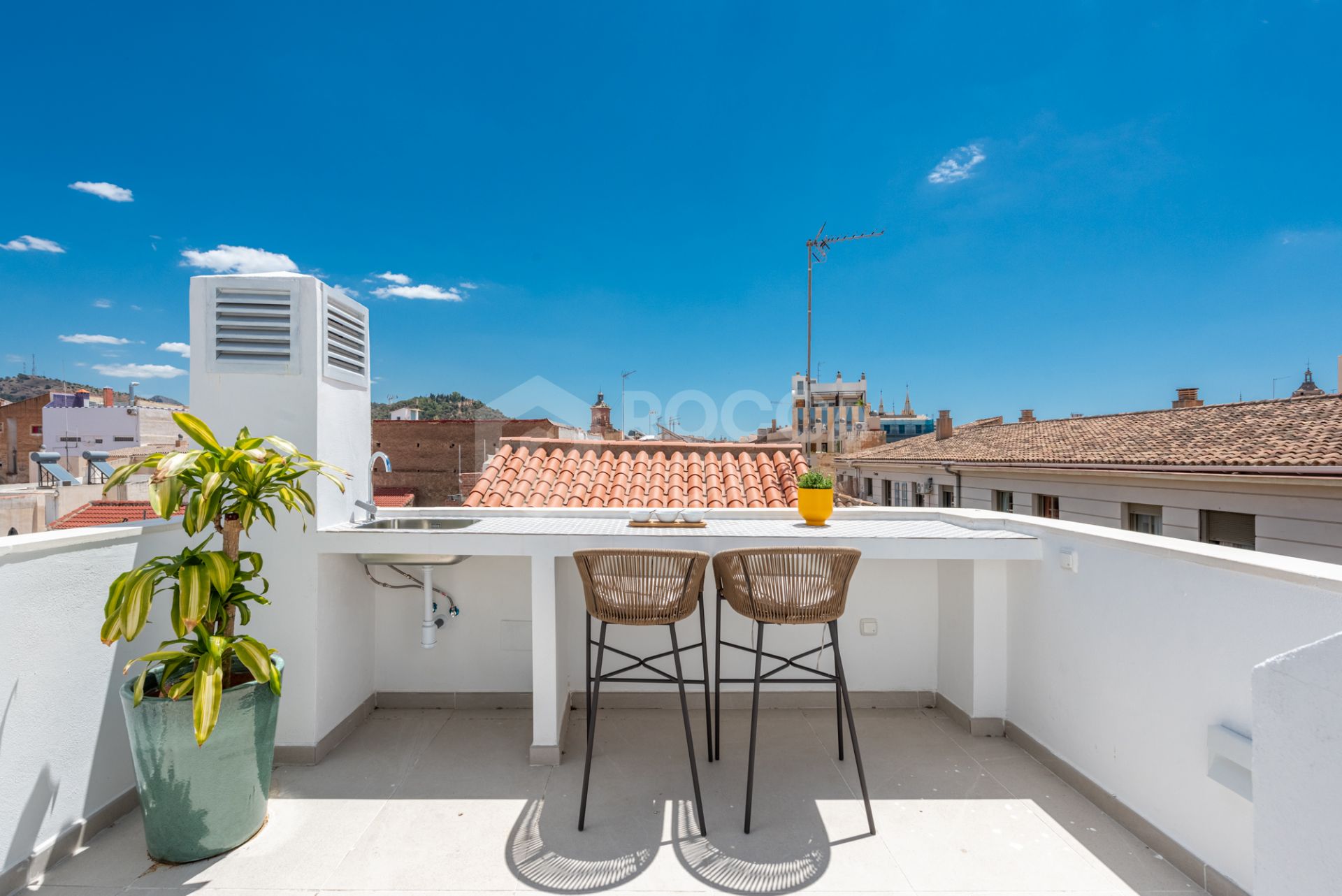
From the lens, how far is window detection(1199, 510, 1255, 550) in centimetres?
669

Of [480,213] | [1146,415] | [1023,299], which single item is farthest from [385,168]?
[1023,299]

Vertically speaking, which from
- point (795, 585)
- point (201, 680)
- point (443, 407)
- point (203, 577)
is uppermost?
point (443, 407)

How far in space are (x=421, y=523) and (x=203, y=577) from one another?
1.32 m

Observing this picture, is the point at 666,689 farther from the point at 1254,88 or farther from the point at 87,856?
the point at 1254,88

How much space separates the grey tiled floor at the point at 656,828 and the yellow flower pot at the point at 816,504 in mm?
1149

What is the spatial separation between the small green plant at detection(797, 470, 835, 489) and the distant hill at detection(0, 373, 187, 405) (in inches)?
1579

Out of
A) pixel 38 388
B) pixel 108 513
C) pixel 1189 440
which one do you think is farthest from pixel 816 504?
pixel 38 388

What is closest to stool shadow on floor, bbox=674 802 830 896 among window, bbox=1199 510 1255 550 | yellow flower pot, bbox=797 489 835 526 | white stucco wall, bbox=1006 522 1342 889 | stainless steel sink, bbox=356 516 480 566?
white stucco wall, bbox=1006 522 1342 889

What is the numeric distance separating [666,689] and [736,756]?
2.21 ft

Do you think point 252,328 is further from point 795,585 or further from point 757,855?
point 757,855

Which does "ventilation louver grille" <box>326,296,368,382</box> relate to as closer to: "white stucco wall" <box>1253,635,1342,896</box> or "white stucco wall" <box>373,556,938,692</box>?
"white stucco wall" <box>373,556,938,692</box>

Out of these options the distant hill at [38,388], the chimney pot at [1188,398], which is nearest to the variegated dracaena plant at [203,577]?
the chimney pot at [1188,398]

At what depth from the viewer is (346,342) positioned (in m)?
3.05

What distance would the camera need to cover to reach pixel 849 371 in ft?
100
